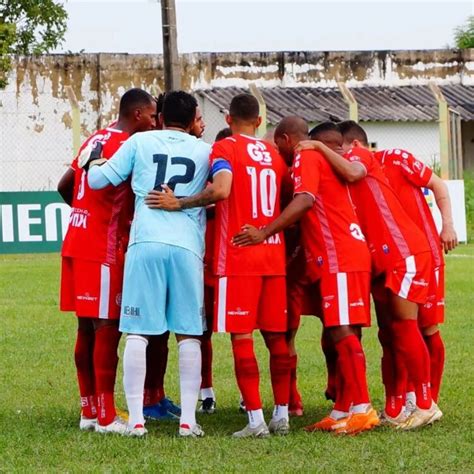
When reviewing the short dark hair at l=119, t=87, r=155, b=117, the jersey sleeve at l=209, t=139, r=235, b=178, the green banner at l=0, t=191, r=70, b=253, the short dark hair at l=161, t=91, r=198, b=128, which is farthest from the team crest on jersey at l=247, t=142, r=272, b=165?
the green banner at l=0, t=191, r=70, b=253

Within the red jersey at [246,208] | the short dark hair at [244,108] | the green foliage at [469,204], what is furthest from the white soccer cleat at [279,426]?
the green foliage at [469,204]

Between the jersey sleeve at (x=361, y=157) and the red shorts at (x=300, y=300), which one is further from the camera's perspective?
the red shorts at (x=300, y=300)

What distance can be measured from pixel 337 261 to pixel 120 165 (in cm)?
146

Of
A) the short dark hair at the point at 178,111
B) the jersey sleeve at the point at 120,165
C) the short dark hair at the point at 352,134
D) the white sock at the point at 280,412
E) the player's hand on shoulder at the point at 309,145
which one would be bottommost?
the white sock at the point at 280,412

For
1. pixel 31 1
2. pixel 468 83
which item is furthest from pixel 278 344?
pixel 468 83

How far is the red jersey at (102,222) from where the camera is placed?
811cm

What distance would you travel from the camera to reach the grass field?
680 centimetres

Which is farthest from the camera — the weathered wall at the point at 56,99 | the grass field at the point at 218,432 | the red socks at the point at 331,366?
the weathered wall at the point at 56,99

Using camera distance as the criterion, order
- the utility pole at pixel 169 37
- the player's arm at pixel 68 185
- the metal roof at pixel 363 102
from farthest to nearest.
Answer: the metal roof at pixel 363 102
the utility pole at pixel 169 37
the player's arm at pixel 68 185

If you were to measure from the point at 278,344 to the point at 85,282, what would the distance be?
1.28m

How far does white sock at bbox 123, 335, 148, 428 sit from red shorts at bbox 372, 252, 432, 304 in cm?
162

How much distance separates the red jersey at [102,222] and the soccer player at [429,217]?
1.78 meters

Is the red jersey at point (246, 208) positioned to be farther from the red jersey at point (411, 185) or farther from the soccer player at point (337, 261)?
the red jersey at point (411, 185)

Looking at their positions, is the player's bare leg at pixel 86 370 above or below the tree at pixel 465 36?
below
